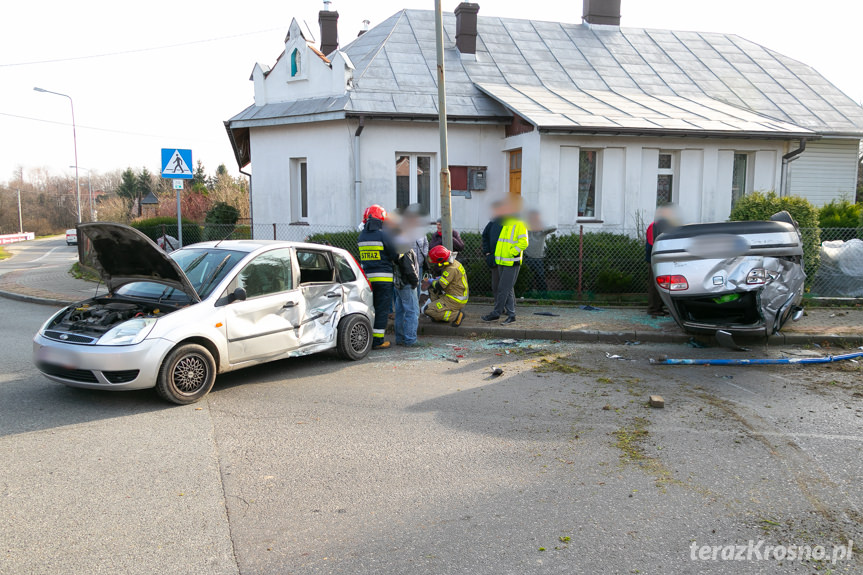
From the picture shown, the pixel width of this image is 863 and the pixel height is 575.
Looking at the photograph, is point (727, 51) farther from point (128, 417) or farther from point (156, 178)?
point (156, 178)

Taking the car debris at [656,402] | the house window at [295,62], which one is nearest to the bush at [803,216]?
the car debris at [656,402]

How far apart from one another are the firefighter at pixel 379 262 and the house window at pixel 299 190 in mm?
8290

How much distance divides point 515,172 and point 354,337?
8.79 meters

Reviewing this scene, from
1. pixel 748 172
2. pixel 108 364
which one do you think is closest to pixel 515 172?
pixel 748 172

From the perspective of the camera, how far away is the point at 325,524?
3.85m

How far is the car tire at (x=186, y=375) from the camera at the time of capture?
601 centimetres

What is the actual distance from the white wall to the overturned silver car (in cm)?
1045

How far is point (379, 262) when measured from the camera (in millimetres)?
8859

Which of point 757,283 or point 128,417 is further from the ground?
point 757,283

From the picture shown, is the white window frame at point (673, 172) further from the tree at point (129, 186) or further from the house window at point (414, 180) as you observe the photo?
the tree at point (129, 186)

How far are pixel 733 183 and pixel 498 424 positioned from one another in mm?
13098

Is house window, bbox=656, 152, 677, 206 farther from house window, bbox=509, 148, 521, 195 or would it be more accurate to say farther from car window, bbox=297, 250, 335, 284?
car window, bbox=297, 250, 335, 284

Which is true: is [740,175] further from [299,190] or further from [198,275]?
[198,275]

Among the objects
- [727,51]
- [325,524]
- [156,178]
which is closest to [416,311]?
[325,524]
